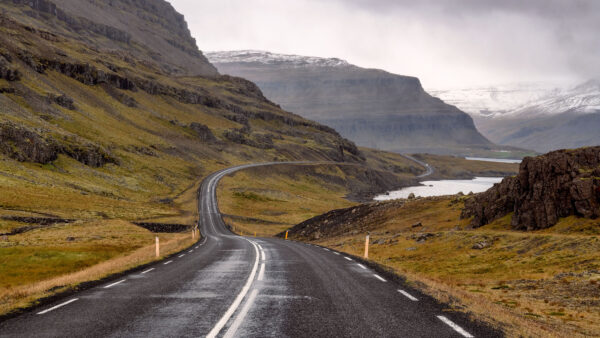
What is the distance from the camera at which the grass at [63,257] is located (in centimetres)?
1254

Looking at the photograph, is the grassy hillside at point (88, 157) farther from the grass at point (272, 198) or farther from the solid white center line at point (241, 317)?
the grass at point (272, 198)

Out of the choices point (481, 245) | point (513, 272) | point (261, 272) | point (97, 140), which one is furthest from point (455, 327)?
point (97, 140)

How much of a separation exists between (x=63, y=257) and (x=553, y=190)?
3093 centimetres

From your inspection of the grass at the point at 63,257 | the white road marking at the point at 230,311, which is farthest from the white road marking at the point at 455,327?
the grass at the point at 63,257

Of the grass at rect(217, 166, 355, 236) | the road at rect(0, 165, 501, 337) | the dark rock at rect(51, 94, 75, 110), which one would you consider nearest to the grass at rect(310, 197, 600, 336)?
the road at rect(0, 165, 501, 337)

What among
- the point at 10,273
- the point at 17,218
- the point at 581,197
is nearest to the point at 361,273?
the point at 581,197

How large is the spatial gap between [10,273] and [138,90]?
555ft

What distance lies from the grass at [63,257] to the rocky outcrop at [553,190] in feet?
72.2

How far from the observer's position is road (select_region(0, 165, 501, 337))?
7.88 m

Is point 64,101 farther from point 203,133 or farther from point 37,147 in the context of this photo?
point 203,133

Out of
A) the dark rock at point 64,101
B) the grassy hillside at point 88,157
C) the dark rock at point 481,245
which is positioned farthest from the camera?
the dark rock at point 64,101

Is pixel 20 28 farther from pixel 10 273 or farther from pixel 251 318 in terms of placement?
pixel 251 318

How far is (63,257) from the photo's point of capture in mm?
27438

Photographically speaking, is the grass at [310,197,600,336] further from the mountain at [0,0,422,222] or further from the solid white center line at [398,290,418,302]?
the mountain at [0,0,422,222]
